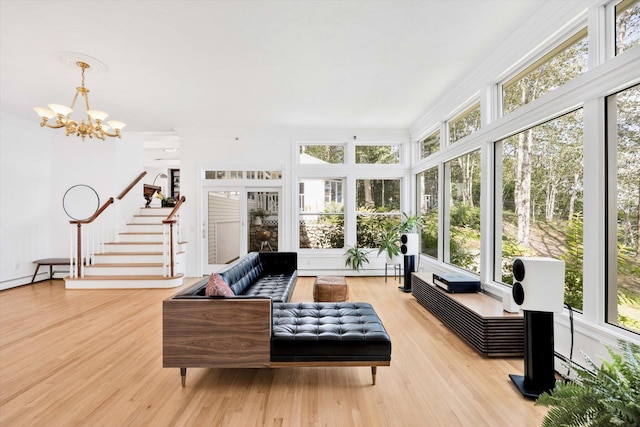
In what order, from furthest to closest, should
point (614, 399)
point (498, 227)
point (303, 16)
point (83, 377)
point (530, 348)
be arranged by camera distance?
1. point (498, 227)
2. point (303, 16)
3. point (83, 377)
4. point (530, 348)
5. point (614, 399)

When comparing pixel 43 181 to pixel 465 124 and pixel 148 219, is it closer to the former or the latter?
pixel 148 219

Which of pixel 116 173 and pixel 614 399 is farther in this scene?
pixel 116 173

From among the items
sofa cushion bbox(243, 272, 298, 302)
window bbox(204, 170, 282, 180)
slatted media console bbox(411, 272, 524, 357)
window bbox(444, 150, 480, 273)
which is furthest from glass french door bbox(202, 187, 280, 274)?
slatted media console bbox(411, 272, 524, 357)

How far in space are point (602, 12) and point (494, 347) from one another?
274 centimetres

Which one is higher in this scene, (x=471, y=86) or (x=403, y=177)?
(x=471, y=86)

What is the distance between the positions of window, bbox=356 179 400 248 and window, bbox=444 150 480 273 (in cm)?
179

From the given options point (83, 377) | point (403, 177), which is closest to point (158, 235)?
point (83, 377)

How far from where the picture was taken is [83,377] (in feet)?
8.50

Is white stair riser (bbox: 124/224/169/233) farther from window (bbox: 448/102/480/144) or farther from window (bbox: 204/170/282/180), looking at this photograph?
window (bbox: 448/102/480/144)

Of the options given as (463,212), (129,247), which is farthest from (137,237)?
(463,212)

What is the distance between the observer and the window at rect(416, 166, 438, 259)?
5.67 m

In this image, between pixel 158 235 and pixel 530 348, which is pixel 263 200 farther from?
pixel 530 348

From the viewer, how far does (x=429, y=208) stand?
595 cm

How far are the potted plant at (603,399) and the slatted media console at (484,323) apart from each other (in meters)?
1.59
